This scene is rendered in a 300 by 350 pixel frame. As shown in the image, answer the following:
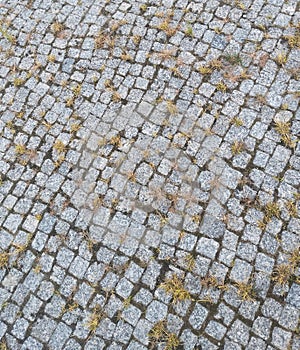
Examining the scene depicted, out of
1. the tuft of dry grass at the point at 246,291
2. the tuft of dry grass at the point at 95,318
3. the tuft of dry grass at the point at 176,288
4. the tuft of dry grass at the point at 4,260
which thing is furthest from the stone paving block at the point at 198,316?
the tuft of dry grass at the point at 4,260

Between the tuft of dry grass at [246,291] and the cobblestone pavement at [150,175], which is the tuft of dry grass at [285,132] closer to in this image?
the cobblestone pavement at [150,175]

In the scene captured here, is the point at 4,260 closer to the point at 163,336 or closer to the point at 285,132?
the point at 163,336

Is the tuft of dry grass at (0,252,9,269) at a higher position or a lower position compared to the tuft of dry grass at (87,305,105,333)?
higher

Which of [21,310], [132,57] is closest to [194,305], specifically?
[21,310]

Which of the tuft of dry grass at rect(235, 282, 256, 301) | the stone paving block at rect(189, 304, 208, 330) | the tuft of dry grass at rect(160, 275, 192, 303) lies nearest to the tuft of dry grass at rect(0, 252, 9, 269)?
the tuft of dry grass at rect(160, 275, 192, 303)

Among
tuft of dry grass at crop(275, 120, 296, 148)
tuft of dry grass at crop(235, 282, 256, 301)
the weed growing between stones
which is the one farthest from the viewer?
tuft of dry grass at crop(275, 120, 296, 148)

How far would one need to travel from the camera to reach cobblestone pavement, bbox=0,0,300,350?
14.2ft

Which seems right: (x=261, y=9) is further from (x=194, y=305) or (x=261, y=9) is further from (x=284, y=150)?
(x=194, y=305)

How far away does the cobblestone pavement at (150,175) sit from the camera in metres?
4.33

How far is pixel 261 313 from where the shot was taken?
4.21 meters

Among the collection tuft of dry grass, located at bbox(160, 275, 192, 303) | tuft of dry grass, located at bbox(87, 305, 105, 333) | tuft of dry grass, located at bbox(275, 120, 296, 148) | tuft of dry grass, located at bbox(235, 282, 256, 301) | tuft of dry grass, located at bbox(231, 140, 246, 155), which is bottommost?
tuft of dry grass, located at bbox(87, 305, 105, 333)

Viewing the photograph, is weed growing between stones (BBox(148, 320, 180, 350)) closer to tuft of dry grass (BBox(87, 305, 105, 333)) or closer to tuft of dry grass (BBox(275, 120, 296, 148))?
tuft of dry grass (BBox(87, 305, 105, 333))

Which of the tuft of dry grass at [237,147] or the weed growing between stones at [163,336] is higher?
the tuft of dry grass at [237,147]

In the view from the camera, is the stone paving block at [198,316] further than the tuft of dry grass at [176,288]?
No
